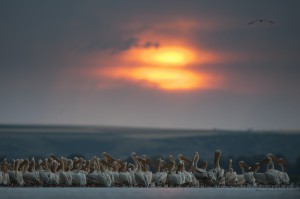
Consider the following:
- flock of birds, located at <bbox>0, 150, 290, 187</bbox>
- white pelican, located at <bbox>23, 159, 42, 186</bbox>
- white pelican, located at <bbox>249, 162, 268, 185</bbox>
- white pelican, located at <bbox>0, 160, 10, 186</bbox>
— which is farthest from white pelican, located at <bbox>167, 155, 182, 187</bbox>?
white pelican, located at <bbox>0, 160, 10, 186</bbox>

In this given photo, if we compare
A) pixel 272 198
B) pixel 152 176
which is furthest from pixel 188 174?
pixel 272 198

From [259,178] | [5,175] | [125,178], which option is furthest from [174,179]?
[5,175]

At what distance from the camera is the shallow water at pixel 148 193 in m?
87.6

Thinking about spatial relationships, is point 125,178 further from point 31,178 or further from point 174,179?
point 31,178

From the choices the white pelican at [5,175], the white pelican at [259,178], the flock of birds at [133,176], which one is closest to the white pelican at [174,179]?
the flock of birds at [133,176]

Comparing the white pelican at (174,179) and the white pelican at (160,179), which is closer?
the white pelican at (174,179)

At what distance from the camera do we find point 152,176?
93.7m

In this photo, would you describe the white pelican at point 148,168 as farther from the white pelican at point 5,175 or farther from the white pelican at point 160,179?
the white pelican at point 5,175

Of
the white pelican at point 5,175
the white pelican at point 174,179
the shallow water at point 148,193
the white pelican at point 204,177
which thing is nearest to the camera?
the shallow water at point 148,193

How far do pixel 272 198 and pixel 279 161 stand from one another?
9.22m

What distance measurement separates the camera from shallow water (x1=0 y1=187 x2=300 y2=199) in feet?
287

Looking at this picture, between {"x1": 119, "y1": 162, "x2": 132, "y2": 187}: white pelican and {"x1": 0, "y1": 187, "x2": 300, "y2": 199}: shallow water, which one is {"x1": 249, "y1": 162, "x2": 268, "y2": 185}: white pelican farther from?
{"x1": 119, "y1": 162, "x2": 132, "y2": 187}: white pelican

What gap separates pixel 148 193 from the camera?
89250mm

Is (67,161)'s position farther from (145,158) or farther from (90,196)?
(90,196)
